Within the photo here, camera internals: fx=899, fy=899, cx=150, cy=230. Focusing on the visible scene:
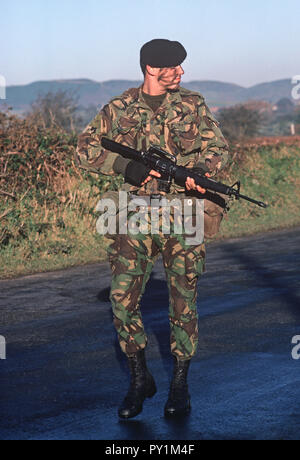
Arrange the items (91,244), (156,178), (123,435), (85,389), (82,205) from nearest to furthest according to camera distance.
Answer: (123,435), (156,178), (85,389), (91,244), (82,205)

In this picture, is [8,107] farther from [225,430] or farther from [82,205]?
[225,430]

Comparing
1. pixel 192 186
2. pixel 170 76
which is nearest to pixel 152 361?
pixel 192 186

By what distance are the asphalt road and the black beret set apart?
6.53ft

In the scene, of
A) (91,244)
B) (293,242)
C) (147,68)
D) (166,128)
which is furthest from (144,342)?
(293,242)

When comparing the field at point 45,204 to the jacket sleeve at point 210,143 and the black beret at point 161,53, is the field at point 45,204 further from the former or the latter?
the black beret at point 161,53

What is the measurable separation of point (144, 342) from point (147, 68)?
157 centimetres

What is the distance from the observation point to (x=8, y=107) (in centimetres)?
1485

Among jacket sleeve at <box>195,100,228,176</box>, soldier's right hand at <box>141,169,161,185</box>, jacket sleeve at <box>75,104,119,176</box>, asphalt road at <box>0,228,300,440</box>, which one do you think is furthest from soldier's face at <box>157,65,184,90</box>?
asphalt road at <box>0,228,300,440</box>

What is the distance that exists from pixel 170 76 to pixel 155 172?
0.56 m

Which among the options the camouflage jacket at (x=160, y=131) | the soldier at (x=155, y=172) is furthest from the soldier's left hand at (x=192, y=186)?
the camouflage jacket at (x=160, y=131)

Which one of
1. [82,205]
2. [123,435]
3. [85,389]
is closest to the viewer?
[123,435]

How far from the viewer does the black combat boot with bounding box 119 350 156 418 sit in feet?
16.6

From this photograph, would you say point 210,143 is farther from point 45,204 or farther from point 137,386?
point 45,204

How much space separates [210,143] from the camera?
5227 millimetres
